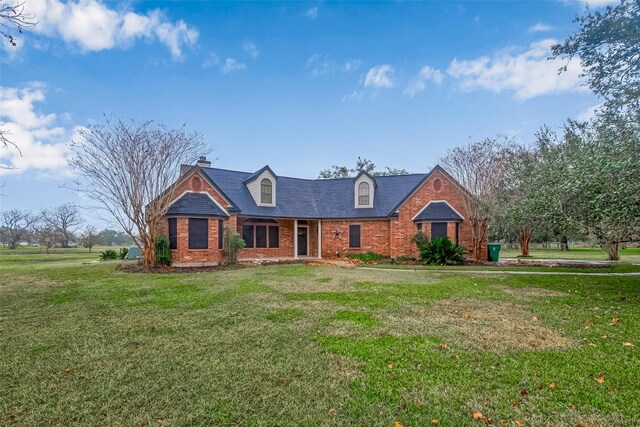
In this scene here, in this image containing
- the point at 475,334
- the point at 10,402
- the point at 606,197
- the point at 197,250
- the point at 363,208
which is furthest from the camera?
the point at 363,208

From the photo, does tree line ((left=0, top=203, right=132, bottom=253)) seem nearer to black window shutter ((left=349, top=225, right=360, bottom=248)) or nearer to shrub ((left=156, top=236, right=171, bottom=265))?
shrub ((left=156, top=236, right=171, bottom=265))

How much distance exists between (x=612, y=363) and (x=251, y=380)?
4647mm

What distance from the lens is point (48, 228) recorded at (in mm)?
43188

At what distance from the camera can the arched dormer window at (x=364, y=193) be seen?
75.3 feet

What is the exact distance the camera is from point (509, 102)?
17.0 metres

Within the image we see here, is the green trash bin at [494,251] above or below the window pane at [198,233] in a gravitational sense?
below

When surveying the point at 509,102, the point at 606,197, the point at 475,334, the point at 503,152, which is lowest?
the point at 475,334

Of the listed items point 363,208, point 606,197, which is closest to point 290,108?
point 363,208

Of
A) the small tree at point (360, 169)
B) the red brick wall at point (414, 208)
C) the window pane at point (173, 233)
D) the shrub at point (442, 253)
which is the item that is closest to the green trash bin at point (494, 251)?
the red brick wall at point (414, 208)

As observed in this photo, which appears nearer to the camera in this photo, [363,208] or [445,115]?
[445,115]

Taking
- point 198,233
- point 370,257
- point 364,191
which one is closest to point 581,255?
point 370,257

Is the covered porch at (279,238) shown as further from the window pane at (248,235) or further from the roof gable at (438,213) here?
the roof gable at (438,213)

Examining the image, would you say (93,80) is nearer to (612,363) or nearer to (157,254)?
(157,254)

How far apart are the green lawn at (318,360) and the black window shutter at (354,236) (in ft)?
44.9
